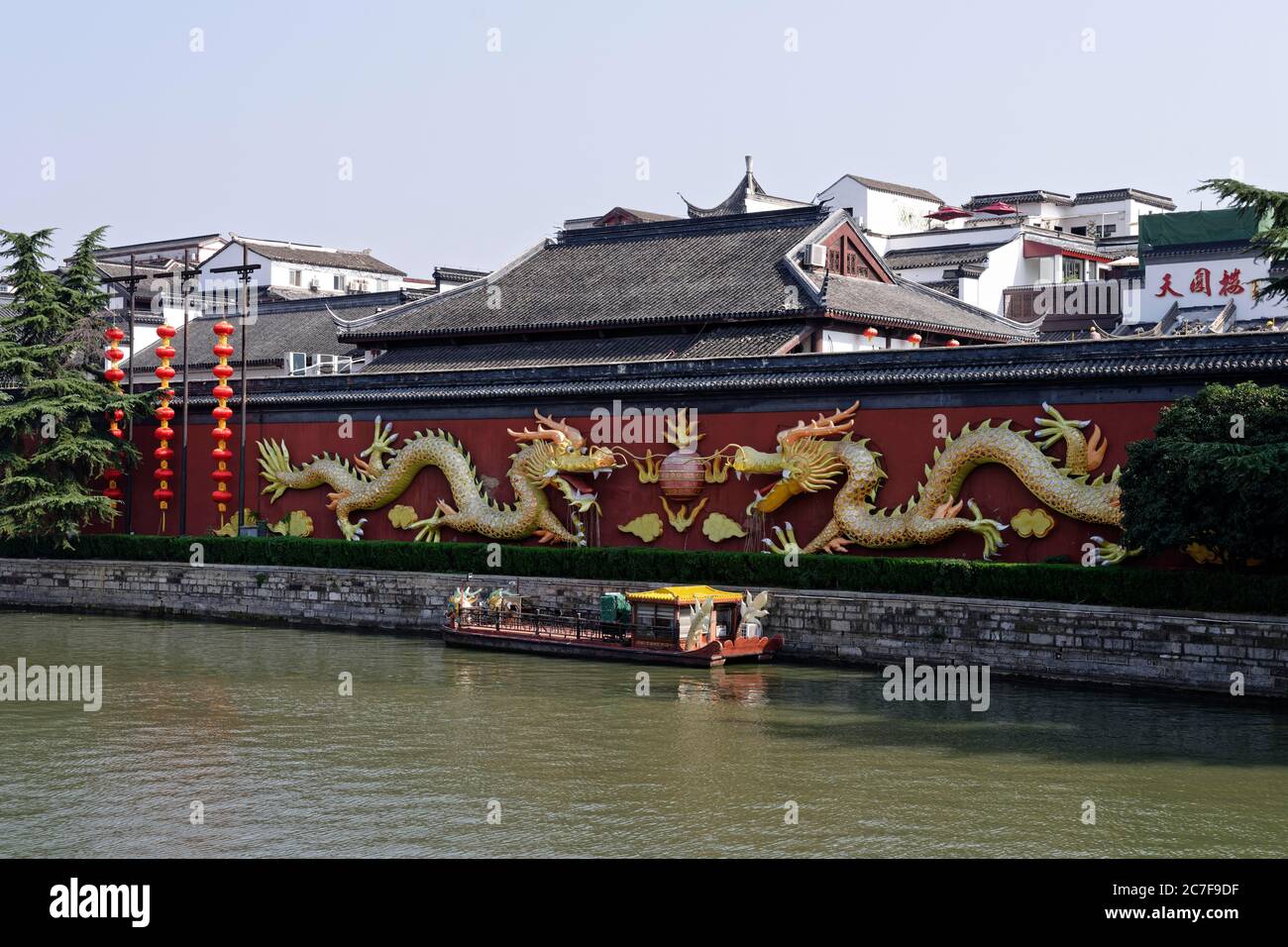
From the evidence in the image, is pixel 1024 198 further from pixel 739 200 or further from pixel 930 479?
pixel 930 479

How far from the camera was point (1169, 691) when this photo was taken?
20875 mm

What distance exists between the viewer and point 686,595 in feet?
78.6

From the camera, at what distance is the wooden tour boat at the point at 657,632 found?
23.9 m

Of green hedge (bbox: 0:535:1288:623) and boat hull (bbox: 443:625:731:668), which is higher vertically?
green hedge (bbox: 0:535:1288:623)

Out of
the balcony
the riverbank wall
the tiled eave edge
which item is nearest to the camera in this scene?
the riverbank wall

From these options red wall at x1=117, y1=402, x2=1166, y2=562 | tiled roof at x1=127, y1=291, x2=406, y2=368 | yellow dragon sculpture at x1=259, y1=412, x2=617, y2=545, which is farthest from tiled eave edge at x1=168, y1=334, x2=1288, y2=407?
tiled roof at x1=127, y1=291, x2=406, y2=368

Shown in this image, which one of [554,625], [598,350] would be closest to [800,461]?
[554,625]

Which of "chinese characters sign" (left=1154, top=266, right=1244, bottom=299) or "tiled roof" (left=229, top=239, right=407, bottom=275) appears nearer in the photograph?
"chinese characters sign" (left=1154, top=266, right=1244, bottom=299)

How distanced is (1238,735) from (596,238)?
72.8 feet

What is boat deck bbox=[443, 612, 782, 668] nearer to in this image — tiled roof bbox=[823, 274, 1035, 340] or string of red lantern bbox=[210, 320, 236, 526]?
string of red lantern bbox=[210, 320, 236, 526]

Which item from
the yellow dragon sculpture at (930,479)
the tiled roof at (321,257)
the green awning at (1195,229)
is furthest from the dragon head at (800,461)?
the tiled roof at (321,257)

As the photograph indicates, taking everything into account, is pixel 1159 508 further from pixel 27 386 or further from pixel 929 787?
pixel 27 386

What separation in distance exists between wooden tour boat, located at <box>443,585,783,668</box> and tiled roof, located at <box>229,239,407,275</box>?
124 feet

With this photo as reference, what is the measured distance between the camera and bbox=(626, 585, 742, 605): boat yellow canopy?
78.5 ft
